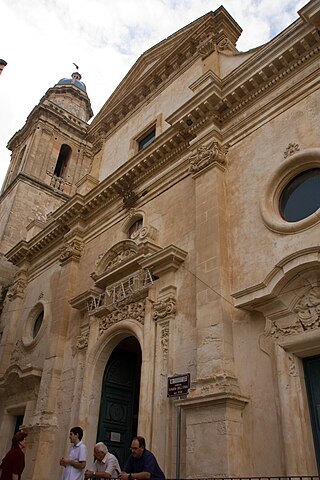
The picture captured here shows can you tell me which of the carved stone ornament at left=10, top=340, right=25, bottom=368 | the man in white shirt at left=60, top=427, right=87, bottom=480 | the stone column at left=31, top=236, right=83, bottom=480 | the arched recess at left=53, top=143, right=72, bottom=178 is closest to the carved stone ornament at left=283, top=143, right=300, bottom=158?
the man in white shirt at left=60, top=427, right=87, bottom=480

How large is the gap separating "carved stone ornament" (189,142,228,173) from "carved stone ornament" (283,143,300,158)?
1.84 m

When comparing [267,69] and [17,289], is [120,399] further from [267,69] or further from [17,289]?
[267,69]

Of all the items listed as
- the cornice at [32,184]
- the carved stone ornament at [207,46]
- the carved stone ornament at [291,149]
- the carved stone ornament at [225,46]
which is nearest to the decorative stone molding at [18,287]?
the cornice at [32,184]

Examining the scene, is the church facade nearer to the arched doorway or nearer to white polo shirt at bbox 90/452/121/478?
the arched doorway

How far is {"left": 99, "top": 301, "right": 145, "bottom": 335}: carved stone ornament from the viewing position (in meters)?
10.5

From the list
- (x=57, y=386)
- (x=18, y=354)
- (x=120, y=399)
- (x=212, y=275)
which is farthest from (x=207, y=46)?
(x=18, y=354)

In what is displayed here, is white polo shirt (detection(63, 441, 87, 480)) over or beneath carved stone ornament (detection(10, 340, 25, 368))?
beneath

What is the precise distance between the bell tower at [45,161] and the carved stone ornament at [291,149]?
42.6 feet

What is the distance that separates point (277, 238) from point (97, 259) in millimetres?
6655

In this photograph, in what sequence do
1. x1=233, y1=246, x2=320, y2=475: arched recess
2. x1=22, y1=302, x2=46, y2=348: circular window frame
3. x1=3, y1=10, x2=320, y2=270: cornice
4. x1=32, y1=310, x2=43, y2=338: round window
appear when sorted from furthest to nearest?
x1=32, y1=310, x2=43, y2=338: round window, x1=22, y1=302, x2=46, y2=348: circular window frame, x1=3, y1=10, x2=320, y2=270: cornice, x1=233, y1=246, x2=320, y2=475: arched recess

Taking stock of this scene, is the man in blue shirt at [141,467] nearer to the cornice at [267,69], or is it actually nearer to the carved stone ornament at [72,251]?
the cornice at [267,69]

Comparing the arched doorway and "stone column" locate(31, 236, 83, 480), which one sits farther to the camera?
"stone column" locate(31, 236, 83, 480)

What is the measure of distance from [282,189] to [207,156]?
7.56ft

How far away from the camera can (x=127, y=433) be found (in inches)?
443
